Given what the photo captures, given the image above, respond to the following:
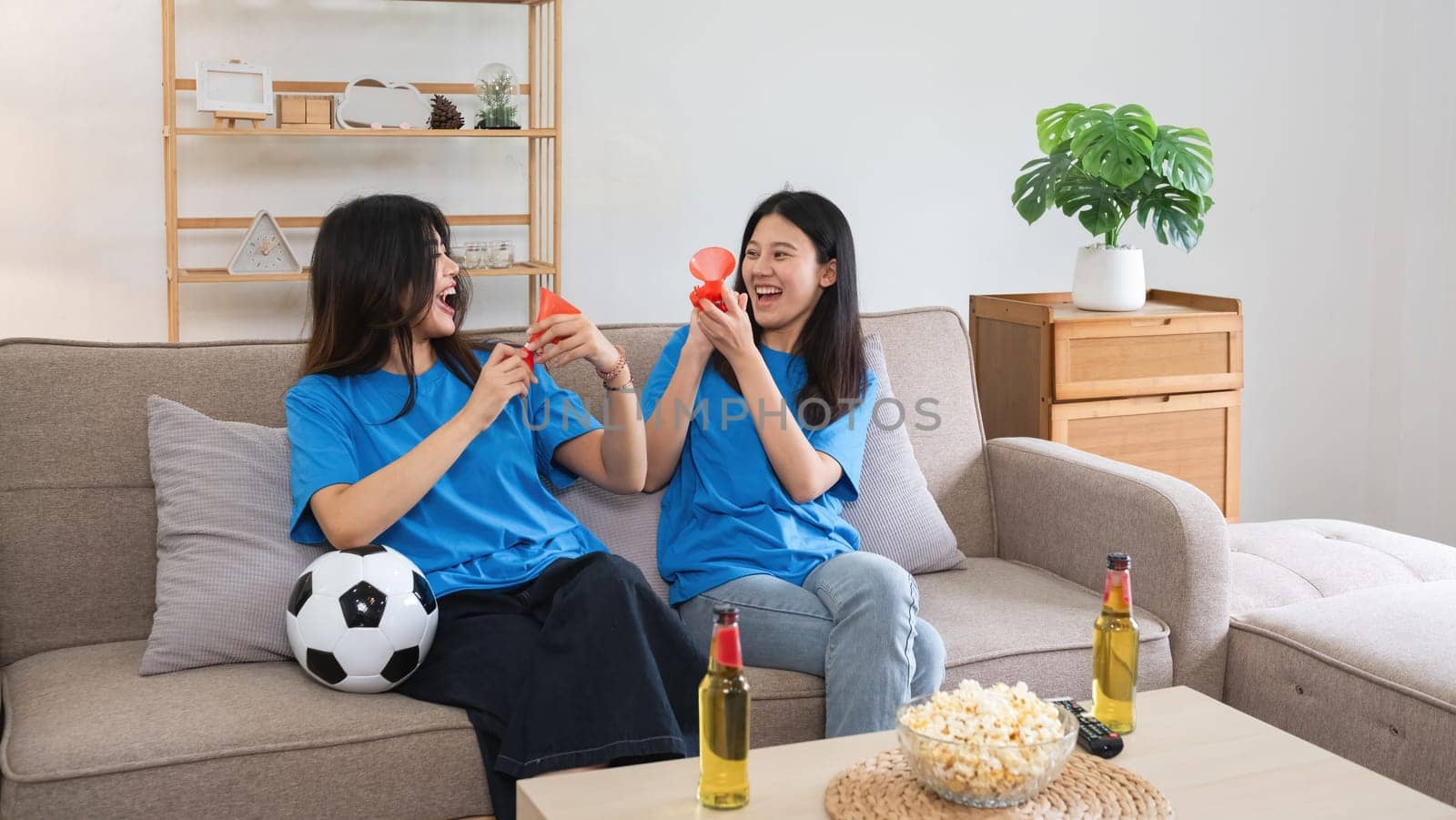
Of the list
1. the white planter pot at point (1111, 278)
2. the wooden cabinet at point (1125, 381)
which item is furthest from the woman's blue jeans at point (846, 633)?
the white planter pot at point (1111, 278)

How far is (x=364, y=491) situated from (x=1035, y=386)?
1.64 m

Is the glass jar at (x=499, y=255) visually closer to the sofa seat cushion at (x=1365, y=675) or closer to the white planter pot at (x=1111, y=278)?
the white planter pot at (x=1111, y=278)

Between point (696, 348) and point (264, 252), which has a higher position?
point (264, 252)

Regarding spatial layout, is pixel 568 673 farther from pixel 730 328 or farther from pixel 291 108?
pixel 291 108

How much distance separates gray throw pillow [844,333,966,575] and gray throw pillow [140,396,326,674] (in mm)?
949

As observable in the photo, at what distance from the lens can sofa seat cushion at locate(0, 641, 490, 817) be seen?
1.64 m

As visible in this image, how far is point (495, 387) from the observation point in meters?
1.99

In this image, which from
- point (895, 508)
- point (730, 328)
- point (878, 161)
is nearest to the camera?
point (730, 328)

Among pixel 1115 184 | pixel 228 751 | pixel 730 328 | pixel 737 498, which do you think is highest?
pixel 1115 184

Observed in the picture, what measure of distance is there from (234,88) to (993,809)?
2475mm

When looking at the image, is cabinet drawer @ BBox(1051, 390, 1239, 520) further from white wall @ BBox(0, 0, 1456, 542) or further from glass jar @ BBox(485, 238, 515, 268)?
glass jar @ BBox(485, 238, 515, 268)

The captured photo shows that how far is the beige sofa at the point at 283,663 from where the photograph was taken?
5.55ft

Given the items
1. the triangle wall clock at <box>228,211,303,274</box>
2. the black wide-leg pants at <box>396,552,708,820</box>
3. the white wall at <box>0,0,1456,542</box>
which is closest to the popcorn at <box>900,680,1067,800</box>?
the black wide-leg pants at <box>396,552,708,820</box>

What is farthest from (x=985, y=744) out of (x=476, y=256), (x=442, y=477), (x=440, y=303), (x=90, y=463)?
(x=476, y=256)
